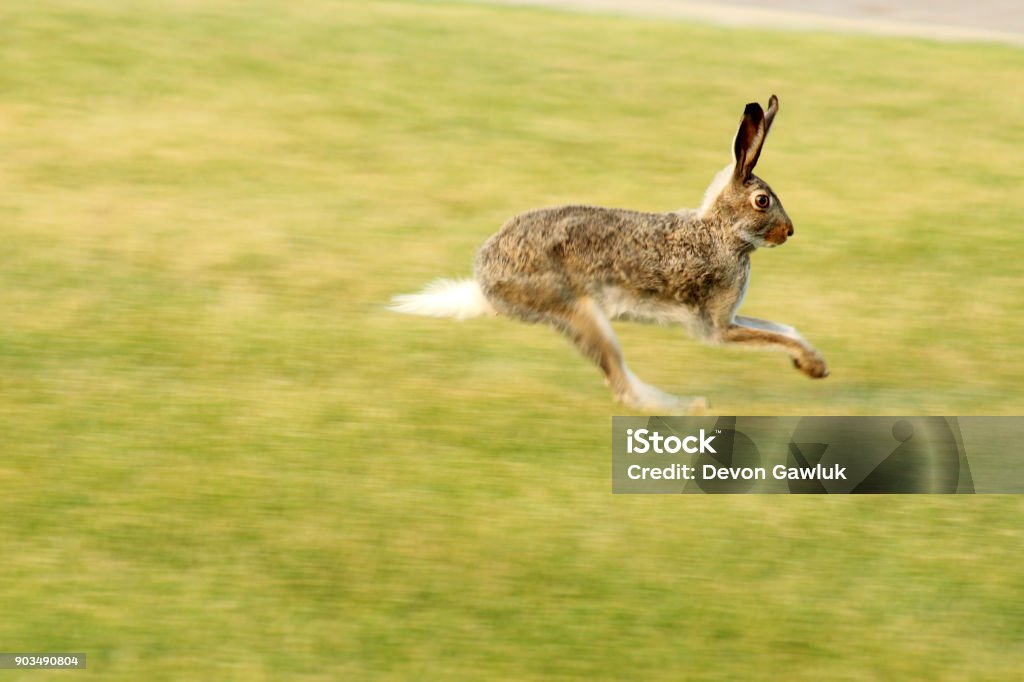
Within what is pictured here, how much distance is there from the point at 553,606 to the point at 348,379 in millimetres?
1906

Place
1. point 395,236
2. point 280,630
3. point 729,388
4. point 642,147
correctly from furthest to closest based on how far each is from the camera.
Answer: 1. point 642,147
2. point 395,236
3. point 729,388
4. point 280,630

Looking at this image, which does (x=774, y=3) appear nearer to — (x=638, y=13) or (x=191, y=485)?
(x=638, y=13)

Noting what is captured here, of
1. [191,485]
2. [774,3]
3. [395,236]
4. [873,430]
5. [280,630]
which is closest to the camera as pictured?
[280,630]

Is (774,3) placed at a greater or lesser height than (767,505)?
greater

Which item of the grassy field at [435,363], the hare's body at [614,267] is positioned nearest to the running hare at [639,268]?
the hare's body at [614,267]

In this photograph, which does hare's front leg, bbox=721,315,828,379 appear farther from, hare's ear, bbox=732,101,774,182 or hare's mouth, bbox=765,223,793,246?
hare's ear, bbox=732,101,774,182

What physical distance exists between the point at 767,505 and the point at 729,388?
1.06 m

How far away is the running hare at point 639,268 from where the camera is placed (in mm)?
6020

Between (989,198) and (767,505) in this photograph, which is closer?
(767,505)

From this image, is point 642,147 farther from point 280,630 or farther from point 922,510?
point 280,630

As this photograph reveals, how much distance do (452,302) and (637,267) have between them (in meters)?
0.81

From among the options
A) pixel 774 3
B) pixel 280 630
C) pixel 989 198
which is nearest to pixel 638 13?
pixel 774 3

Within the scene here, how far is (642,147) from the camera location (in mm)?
10531

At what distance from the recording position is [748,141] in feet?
19.6
